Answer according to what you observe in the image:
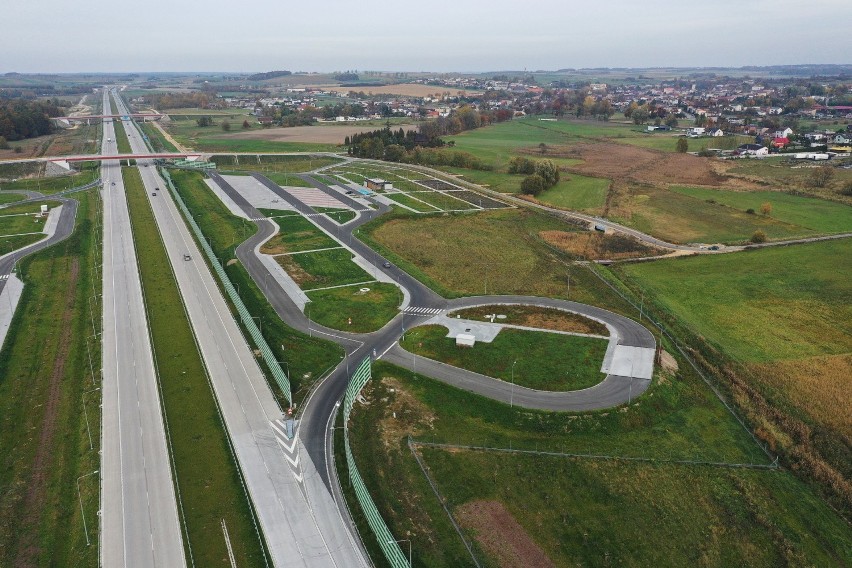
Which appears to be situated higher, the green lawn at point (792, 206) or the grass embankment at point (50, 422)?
the green lawn at point (792, 206)

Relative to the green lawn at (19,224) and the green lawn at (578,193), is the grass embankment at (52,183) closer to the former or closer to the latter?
the green lawn at (19,224)

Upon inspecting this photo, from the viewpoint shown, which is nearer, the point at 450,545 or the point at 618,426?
the point at 450,545

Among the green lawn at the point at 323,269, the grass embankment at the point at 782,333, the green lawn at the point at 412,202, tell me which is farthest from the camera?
the green lawn at the point at 412,202

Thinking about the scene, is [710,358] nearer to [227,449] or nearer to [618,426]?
[618,426]

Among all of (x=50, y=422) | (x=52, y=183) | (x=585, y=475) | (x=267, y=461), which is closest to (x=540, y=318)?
(x=585, y=475)

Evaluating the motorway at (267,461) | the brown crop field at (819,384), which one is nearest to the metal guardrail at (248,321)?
the motorway at (267,461)

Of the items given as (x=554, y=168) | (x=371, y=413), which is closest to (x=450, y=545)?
(x=371, y=413)
